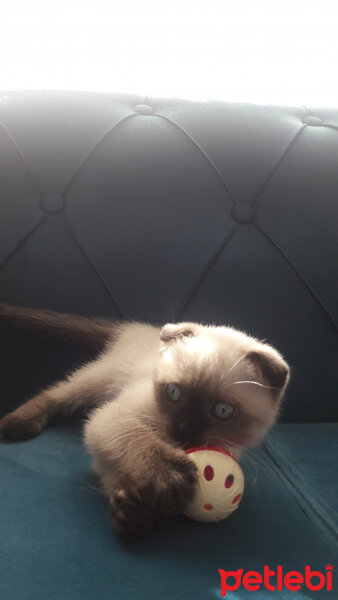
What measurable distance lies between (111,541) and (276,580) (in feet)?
0.72

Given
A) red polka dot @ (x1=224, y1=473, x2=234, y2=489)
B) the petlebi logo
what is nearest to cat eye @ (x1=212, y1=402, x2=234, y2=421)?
red polka dot @ (x1=224, y1=473, x2=234, y2=489)

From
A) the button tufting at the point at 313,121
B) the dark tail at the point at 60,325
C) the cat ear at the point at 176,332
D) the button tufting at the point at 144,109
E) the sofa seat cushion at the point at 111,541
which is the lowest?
the sofa seat cushion at the point at 111,541

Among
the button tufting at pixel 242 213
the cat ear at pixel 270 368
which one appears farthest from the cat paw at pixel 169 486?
the button tufting at pixel 242 213

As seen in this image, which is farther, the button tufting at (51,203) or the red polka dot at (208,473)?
the button tufting at (51,203)

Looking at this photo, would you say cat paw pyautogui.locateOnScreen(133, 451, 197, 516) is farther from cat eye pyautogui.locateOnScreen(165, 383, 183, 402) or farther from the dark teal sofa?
the dark teal sofa

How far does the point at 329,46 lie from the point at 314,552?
1397mm

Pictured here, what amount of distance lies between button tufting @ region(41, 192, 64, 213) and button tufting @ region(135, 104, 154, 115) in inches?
12.7

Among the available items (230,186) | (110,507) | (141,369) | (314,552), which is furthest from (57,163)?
(314,552)

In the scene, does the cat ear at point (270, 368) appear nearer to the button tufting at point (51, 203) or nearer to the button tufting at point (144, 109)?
the button tufting at point (51, 203)

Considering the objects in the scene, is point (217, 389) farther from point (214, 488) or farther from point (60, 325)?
point (60, 325)

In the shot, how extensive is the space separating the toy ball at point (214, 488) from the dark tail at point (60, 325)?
Answer: 505 millimetres

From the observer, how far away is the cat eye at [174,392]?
92 cm

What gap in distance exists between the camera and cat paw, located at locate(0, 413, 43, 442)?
106cm

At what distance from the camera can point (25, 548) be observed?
0.71 metres
